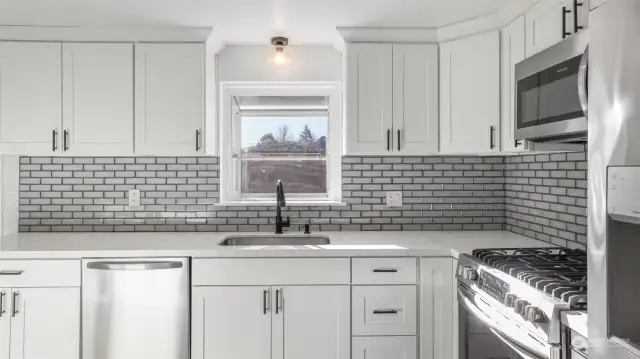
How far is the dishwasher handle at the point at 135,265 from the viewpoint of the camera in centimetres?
233

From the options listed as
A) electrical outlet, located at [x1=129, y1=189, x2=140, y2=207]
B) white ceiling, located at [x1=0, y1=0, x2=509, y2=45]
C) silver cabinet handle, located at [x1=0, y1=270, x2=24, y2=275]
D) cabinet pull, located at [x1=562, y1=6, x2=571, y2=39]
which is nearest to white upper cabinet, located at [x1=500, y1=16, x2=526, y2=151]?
white ceiling, located at [x1=0, y1=0, x2=509, y2=45]

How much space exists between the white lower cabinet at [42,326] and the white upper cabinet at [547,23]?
101 inches

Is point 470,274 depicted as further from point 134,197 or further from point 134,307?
point 134,197

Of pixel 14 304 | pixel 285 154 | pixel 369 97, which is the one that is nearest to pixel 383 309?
pixel 369 97

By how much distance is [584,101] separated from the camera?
122 centimetres

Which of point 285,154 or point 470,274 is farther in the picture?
point 285,154

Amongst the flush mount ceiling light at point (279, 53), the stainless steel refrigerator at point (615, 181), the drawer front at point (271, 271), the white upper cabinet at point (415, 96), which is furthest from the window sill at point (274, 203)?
the stainless steel refrigerator at point (615, 181)

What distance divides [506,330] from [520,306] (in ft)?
0.55

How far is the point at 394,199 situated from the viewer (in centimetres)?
306

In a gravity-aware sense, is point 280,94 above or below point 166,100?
above

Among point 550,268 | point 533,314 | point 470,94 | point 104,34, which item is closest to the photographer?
point 533,314

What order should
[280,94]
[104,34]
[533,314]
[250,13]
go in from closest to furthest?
1. [533,314]
2. [250,13]
3. [104,34]
4. [280,94]

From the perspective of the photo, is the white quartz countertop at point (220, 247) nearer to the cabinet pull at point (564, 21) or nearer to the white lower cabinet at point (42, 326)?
the white lower cabinet at point (42, 326)

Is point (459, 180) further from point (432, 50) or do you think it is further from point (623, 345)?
point (623, 345)
